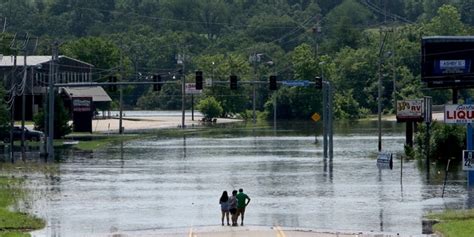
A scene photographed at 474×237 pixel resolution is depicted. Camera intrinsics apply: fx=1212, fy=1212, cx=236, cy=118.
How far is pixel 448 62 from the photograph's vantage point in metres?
80.6

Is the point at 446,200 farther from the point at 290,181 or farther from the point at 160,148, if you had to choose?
the point at 160,148

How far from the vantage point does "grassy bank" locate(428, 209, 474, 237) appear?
39.7 metres

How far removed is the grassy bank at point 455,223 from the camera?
130 feet

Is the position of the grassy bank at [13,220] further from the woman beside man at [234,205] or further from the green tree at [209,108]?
the green tree at [209,108]

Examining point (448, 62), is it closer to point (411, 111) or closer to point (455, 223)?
point (411, 111)

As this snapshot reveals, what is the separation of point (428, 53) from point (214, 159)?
54.4ft

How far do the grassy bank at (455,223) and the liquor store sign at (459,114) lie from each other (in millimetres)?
16214

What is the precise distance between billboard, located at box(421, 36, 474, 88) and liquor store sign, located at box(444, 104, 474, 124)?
1359 cm

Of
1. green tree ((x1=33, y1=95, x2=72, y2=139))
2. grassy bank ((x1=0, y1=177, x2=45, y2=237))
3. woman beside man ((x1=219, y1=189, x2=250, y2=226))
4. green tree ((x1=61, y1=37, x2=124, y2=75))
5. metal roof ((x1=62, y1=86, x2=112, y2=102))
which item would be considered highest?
green tree ((x1=61, y1=37, x2=124, y2=75))

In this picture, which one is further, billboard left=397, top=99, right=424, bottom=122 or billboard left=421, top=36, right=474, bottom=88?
billboard left=397, top=99, right=424, bottom=122

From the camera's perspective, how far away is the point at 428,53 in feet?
268

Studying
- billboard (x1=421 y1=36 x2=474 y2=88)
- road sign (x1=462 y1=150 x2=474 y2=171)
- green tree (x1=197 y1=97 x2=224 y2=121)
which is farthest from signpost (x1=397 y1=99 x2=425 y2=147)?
green tree (x1=197 y1=97 x2=224 y2=121)

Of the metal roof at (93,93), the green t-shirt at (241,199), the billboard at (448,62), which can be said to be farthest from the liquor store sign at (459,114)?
the metal roof at (93,93)

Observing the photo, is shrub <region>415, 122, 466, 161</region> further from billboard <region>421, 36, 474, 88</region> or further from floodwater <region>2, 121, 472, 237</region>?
billboard <region>421, 36, 474, 88</region>
